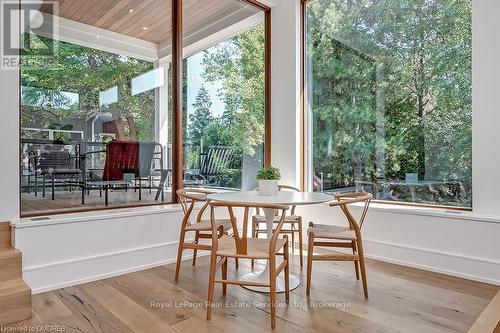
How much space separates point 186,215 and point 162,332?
1.08 m

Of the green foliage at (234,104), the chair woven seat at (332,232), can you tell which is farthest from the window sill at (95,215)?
the chair woven seat at (332,232)

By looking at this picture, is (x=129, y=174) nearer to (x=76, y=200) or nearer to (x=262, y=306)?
(x=76, y=200)

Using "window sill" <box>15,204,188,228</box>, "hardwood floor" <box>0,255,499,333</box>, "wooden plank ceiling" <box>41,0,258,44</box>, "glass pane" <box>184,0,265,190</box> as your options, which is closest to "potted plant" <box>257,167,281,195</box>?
"hardwood floor" <box>0,255,499,333</box>

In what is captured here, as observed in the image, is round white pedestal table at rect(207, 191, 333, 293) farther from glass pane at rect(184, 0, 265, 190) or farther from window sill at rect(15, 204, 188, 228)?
glass pane at rect(184, 0, 265, 190)

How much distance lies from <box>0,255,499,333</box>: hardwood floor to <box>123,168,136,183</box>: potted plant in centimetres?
102

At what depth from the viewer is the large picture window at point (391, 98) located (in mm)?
3172

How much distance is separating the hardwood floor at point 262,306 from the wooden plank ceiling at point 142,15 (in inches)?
98.4

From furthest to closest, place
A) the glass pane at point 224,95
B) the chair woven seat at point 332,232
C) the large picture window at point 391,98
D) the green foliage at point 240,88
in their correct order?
the green foliage at point 240,88
the glass pane at point 224,95
the large picture window at point 391,98
the chair woven seat at point 332,232

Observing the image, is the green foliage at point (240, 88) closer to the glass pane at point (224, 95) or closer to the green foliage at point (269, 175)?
the glass pane at point (224, 95)

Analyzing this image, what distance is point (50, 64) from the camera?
3.06m

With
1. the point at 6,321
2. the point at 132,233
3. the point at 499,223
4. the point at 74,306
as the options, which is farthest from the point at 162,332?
the point at 499,223

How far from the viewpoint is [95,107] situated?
10.9ft

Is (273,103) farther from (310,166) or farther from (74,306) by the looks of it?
(74,306)

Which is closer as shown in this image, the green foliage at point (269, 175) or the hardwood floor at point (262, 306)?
the hardwood floor at point (262, 306)
